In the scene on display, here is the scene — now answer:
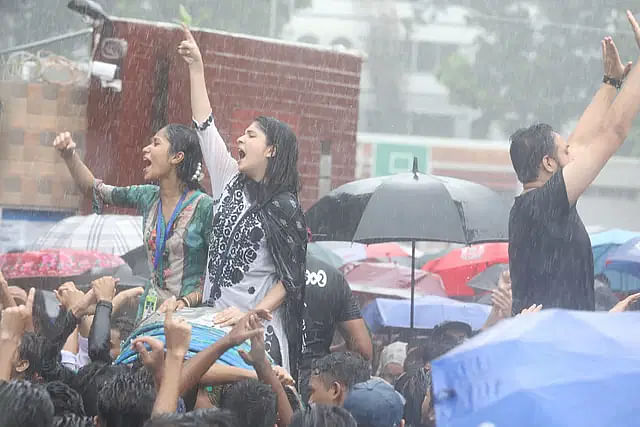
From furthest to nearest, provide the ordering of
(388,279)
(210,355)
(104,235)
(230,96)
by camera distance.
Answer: (388,279)
(230,96)
(104,235)
(210,355)

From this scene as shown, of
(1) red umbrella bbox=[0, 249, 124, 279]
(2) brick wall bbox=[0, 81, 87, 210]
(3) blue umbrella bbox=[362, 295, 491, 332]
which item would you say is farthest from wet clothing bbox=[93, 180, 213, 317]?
(3) blue umbrella bbox=[362, 295, 491, 332]

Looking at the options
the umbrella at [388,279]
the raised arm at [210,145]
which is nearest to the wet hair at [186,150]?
the raised arm at [210,145]

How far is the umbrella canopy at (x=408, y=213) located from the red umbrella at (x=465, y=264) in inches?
193

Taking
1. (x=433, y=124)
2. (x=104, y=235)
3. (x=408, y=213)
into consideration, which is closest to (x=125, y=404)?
(x=408, y=213)

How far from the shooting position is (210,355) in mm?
3551

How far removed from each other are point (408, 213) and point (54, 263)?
98.5 inches

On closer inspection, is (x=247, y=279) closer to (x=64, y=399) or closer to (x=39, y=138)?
(x=64, y=399)

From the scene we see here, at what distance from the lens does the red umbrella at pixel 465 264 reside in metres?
13.5

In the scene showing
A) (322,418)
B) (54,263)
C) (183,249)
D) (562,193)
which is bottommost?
(54,263)

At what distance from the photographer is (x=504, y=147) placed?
39.8m

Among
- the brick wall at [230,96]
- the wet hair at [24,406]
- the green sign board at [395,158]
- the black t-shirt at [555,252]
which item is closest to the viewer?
the wet hair at [24,406]

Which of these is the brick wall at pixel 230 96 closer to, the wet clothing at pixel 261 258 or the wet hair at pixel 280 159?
the wet hair at pixel 280 159

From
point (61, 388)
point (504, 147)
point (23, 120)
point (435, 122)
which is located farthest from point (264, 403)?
point (435, 122)

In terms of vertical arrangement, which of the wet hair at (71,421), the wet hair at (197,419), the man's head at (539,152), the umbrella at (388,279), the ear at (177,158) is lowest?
the umbrella at (388,279)
